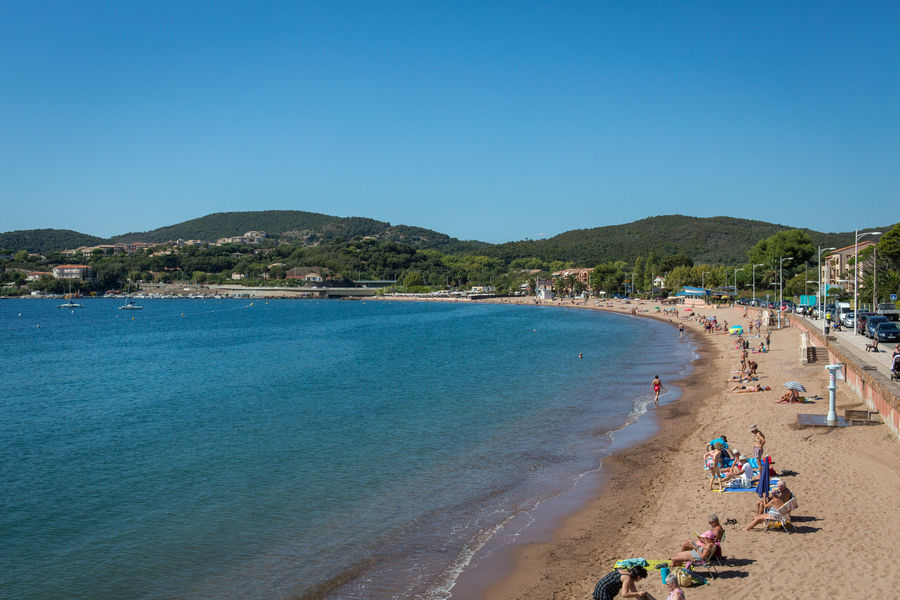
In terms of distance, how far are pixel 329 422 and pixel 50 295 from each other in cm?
18126

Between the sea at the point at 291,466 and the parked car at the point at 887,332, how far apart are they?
Answer: 825 centimetres

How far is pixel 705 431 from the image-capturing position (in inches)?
800

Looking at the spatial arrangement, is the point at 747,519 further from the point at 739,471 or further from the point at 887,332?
the point at 887,332

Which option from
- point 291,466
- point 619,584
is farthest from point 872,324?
point 619,584

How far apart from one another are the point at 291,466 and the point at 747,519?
11636 millimetres

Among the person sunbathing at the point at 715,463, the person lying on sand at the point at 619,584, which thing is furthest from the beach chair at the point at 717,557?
the person sunbathing at the point at 715,463

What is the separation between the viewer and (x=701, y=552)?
1022 centimetres

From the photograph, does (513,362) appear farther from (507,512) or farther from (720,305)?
(720,305)

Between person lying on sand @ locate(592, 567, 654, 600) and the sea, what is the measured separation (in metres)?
2.67

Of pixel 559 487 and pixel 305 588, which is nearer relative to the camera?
pixel 305 588

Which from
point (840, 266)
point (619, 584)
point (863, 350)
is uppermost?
point (840, 266)

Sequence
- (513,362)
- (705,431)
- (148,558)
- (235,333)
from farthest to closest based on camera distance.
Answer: (235,333) < (513,362) < (705,431) < (148,558)

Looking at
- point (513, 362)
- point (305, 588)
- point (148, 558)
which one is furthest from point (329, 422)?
point (513, 362)

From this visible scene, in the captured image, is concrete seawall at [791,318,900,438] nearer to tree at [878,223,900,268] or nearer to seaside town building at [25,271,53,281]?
tree at [878,223,900,268]
